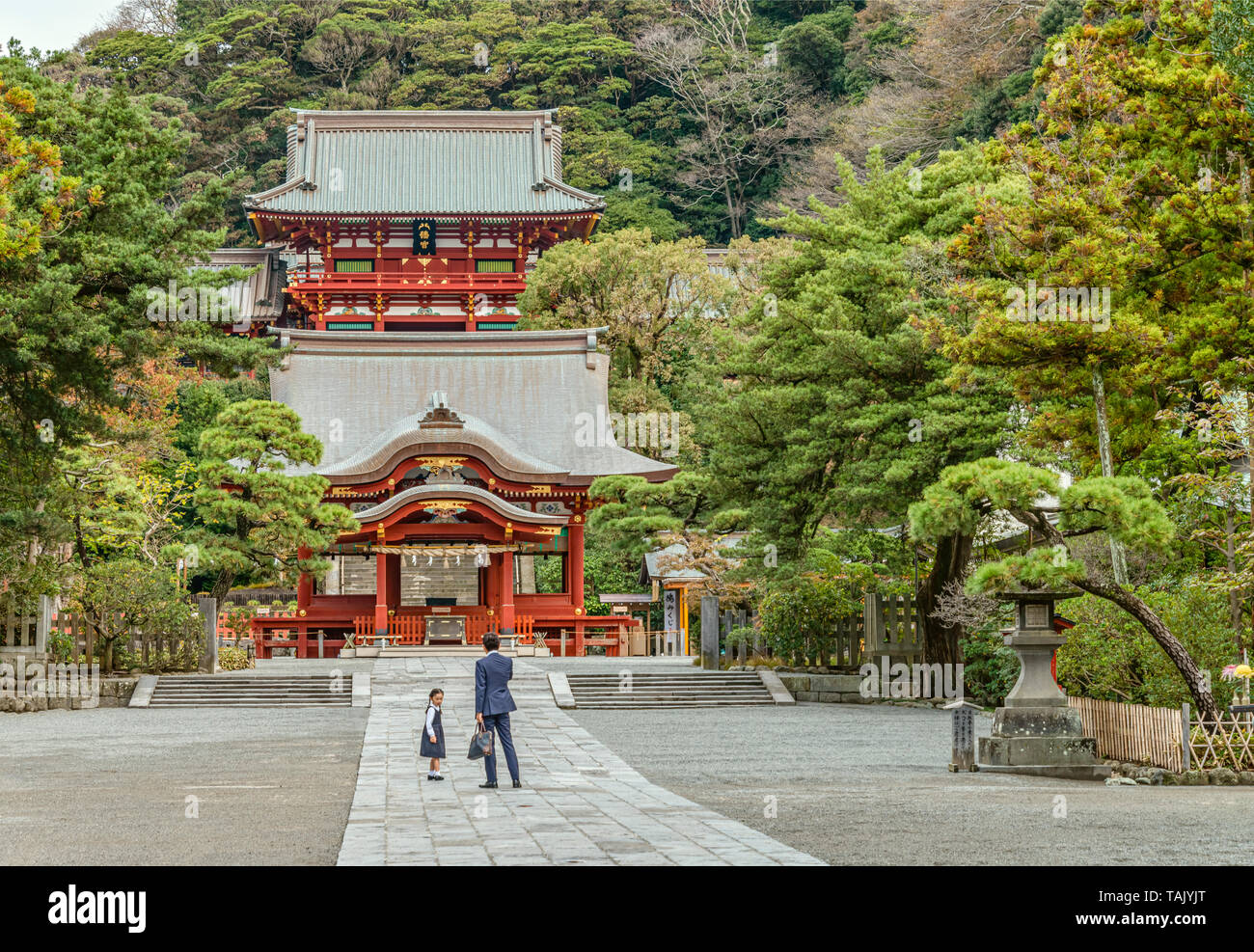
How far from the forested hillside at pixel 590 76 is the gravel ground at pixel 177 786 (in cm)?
3415

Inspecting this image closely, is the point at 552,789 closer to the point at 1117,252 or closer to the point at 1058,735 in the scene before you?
the point at 1058,735

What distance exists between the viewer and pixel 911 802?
10.1 m

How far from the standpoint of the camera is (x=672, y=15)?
187 ft

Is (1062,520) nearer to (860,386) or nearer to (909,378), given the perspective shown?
(860,386)

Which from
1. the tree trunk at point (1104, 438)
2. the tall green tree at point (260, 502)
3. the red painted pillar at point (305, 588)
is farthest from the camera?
the red painted pillar at point (305, 588)

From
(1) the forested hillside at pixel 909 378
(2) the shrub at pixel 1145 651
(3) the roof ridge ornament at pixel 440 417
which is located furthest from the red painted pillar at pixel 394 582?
(2) the shrub at pixel 1145 651

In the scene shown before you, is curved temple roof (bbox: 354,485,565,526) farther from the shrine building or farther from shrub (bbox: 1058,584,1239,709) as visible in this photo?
shrub (bbox: 1058,584,1239,709)

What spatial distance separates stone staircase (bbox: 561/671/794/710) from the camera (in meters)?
19.8

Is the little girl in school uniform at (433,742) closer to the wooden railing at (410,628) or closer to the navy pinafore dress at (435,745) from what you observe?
the navy pinafore dress at (435,745)

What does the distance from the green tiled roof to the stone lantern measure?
1200 inches

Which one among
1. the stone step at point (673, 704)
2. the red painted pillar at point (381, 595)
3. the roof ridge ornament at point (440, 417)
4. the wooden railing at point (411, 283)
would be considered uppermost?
the wooden railing at point (411, 283)

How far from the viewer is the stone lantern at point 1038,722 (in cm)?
1223

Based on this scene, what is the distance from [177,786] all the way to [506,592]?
18351 millimetres

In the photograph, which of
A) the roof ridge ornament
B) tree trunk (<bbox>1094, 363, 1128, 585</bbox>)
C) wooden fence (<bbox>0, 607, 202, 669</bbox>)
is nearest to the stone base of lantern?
tree trunk (<bbox>1094, 363, 1128, 585</bbox>)
